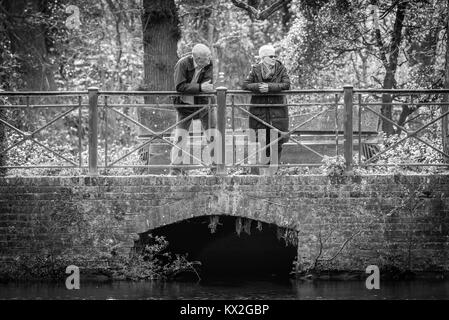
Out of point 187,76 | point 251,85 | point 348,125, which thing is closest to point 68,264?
point 187,76

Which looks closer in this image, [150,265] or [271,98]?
[150,265]

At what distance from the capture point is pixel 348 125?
14.0 meters

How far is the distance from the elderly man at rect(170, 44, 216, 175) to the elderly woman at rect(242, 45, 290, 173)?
0.56 m

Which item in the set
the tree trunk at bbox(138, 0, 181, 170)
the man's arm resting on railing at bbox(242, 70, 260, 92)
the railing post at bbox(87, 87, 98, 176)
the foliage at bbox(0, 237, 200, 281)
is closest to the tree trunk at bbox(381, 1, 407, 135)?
the tree trunk at bbox(138, 0, 181, 170)

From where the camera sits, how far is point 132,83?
1026 inches

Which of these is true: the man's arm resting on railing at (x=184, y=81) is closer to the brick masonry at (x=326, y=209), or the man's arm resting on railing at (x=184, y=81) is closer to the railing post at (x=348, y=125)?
the brick masonry at (x=326, y=209)

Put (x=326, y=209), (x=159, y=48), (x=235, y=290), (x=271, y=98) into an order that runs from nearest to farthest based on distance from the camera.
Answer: (x=235, y=290) → (x=326, y=209) → (x=271, y=98) → (x=159, y=48)

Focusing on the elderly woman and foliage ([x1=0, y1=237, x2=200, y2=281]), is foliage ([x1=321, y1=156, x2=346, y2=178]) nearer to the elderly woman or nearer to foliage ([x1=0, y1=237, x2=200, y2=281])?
the elderly woman

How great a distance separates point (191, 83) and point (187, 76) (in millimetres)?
227

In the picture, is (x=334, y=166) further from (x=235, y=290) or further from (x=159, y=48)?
(x=159, y=48)

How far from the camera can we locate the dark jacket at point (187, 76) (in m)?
14.0

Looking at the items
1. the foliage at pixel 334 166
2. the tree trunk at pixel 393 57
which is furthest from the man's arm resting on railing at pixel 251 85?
the tree trunk at pixel 393 57

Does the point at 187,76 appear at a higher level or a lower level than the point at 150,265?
higher
